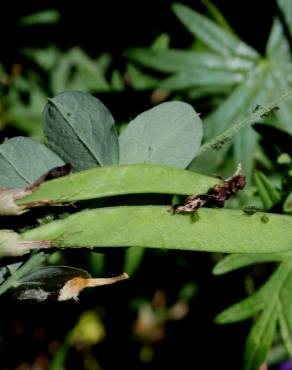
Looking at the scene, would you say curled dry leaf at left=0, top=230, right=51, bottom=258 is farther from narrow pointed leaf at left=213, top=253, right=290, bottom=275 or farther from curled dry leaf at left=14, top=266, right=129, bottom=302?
narrow pointed leaf at left=213, top=253, right=290, bottom=275

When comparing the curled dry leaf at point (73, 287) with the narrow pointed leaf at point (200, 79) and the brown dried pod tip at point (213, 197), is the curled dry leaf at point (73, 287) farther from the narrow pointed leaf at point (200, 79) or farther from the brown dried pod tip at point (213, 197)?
the narrow pointed leaf at point (200, 79)

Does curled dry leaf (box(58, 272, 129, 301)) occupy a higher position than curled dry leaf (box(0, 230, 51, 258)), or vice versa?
curled dry leaf (box(0, 230, 51, 258))

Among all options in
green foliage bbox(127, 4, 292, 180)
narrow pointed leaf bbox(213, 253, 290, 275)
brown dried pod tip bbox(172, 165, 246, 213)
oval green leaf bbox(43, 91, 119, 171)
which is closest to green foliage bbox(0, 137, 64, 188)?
oval green leaf bbox(43, 91, 119, 171)

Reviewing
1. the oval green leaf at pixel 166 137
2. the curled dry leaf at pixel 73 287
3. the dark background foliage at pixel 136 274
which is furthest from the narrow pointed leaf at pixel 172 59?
the curled dry leaf at pixel 73 287

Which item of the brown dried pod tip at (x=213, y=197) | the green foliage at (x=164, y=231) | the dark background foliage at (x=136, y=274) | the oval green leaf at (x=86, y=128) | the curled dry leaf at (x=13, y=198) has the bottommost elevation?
the dark background foliage at (x=136, y=274)

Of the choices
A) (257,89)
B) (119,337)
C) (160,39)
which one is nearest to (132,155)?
(257,89)

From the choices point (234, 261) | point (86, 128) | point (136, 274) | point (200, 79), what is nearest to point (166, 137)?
point (86, 128)

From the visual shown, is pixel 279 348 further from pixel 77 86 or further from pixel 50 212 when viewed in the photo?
pixel 50 212

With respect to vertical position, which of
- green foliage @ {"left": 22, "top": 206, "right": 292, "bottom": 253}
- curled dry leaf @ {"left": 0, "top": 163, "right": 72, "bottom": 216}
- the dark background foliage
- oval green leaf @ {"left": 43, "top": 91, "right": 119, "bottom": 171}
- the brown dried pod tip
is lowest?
the dark background foliage
